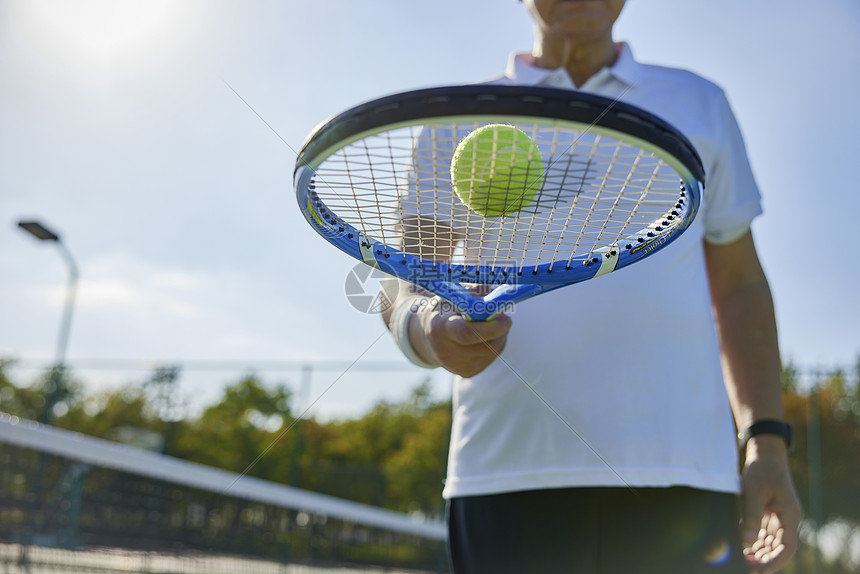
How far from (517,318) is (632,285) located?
0.21 metres

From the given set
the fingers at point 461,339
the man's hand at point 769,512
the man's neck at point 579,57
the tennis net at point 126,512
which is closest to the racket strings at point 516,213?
the fingers at point 461,339

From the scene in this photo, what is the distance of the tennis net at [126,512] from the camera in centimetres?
415

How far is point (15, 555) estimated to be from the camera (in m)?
4.21

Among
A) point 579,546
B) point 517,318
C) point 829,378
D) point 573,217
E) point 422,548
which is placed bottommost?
point 422,548

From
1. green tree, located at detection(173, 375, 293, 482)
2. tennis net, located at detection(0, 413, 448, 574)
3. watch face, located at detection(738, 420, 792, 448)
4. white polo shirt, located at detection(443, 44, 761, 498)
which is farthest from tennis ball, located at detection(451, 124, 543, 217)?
green tree, located at detection(173, 375, 293, 482)

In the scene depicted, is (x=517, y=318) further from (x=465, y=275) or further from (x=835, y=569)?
(x=835, y=569)

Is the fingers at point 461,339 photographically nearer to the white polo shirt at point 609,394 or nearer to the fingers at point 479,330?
the fingers at point 479,330

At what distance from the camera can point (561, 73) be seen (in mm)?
1534

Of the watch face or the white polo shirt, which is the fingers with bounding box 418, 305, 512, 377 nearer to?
the white polo shirt

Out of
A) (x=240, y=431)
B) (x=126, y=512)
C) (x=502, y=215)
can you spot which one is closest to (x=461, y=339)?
(x=502, y=215)

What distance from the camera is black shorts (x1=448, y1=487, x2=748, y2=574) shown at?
121 cm

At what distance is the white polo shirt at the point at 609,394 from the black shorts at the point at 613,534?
0.09 feet

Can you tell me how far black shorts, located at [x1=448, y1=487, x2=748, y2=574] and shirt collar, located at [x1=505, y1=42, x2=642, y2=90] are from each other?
783 mm

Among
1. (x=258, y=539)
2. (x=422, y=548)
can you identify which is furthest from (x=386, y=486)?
(x=258, y=539)
